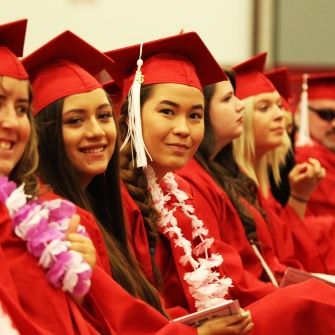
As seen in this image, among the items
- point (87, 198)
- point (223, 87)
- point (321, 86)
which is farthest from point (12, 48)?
point (321, 86)

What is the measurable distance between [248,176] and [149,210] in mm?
1348

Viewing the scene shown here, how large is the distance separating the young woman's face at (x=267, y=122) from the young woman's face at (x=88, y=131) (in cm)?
177

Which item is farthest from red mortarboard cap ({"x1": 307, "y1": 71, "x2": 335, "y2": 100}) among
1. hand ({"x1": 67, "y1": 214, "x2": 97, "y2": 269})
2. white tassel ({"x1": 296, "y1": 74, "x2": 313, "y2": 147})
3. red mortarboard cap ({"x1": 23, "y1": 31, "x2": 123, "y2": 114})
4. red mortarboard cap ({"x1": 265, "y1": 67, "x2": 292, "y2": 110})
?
hand ({"x1": 67, "y1": 214, "x2": 97, "y2": 269})

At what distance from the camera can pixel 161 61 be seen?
11.9 feet

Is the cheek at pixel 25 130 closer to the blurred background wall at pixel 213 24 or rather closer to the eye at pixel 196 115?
the eye at pixel 196 115

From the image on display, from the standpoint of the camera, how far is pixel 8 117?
103 inches

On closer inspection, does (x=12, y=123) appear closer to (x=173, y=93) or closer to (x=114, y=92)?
(x=173, y=93)

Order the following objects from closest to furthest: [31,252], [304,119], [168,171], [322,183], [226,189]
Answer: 1. [31,252]
2. [168,171]
3. [226,189]
4. [304,119]
5. [322,183]

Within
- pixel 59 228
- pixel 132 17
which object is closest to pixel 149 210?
pixel 59 228

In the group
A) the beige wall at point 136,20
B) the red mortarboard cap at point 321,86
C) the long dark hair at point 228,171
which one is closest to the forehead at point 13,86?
the long dark hair at point 228,171

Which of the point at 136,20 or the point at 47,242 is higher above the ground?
the point at 136,20

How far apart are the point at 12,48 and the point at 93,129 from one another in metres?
0.38

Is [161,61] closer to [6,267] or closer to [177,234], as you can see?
[177,234]

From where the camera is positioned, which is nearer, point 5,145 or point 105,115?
point 5,145
